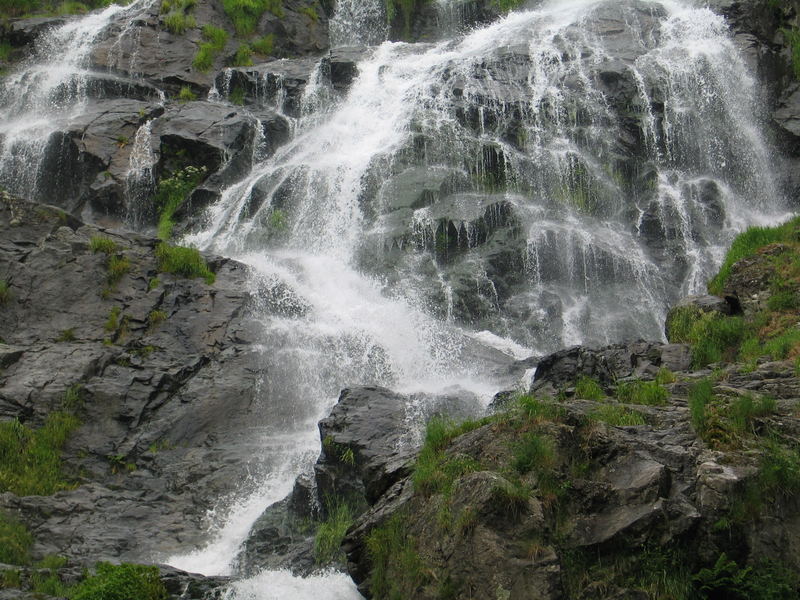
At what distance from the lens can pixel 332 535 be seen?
10172 mm

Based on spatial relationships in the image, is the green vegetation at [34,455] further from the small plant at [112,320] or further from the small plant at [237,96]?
the small plant at [237,96]

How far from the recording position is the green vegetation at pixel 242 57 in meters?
26.4

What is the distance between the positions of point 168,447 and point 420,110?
12.1 metres

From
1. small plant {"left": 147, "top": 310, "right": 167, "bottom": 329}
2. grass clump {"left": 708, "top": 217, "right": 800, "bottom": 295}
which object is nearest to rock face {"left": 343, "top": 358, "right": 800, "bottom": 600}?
grass clump {"left": 708, "top": 217, "right": 800, "bottom": 295}

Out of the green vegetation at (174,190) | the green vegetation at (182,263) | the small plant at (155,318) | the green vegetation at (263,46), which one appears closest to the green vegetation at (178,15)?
the green vegetation at (263,46)

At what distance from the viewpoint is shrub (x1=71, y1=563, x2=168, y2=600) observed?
8.49m

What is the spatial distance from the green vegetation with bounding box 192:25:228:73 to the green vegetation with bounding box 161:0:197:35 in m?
0.58

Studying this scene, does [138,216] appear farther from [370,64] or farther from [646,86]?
[646,86]

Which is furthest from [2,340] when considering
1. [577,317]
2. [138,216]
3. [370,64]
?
[370,64]

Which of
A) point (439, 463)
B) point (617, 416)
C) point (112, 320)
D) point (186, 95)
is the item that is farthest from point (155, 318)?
point (186, 95)

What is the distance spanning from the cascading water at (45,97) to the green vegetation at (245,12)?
8.83 ft

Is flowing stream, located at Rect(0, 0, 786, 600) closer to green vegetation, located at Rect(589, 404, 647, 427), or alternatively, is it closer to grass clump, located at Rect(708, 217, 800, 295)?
grass clump, located at Rect(708, 217, 800, 295)

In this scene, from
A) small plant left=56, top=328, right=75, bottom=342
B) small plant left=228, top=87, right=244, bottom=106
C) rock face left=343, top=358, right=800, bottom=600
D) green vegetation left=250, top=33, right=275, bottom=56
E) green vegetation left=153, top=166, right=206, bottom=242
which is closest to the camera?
rock face left=343, top=358, right=800, bottom=600

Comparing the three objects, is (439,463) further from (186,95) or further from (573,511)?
(186,95)
